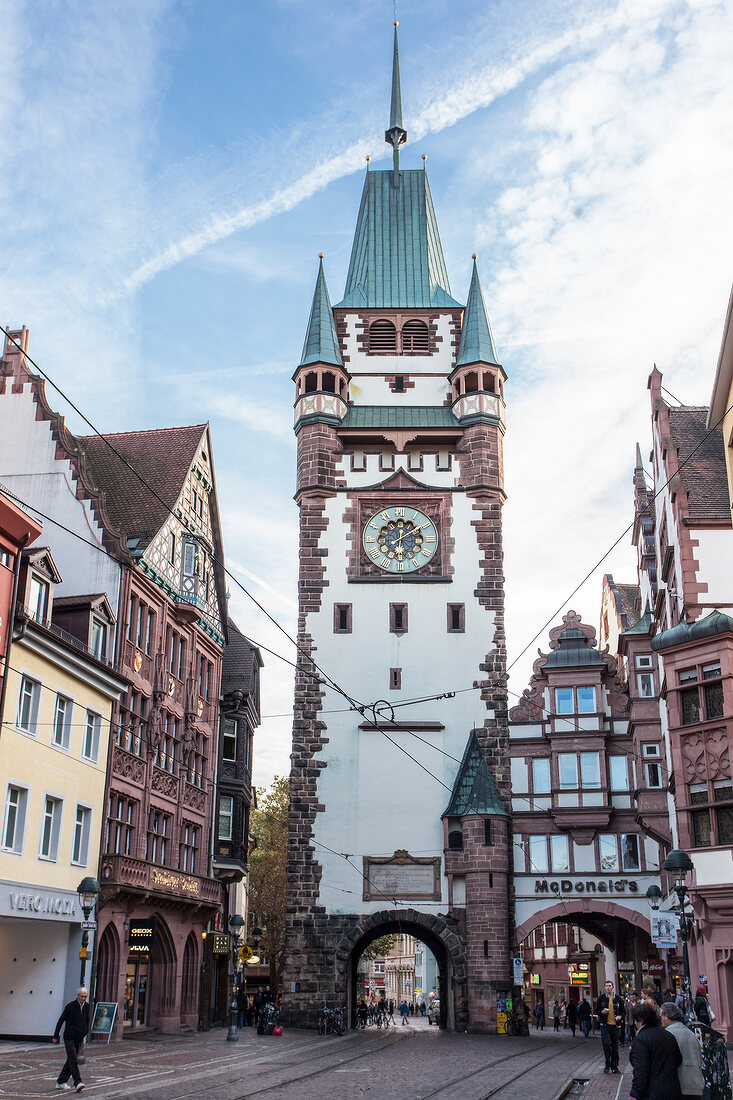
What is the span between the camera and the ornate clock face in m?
40.4

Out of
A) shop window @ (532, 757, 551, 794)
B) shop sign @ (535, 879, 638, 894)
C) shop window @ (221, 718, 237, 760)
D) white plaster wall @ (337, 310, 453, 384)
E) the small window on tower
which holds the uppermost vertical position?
white plaster wall @ (337, 310, 453, 384)

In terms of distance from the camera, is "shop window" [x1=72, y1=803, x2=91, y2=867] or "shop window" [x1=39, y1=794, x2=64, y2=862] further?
"shop window" [x1=72, y1=803, x2=91, y2=867]

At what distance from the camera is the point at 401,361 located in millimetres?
44281

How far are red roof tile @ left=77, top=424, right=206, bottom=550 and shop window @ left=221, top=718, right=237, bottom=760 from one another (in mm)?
8987

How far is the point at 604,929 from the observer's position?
46.7m

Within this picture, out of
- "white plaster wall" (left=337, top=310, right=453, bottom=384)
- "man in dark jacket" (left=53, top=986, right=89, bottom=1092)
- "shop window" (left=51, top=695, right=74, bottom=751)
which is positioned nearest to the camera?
"man in dark jacket" (left=53, top=986, right=89, bottom=1092)

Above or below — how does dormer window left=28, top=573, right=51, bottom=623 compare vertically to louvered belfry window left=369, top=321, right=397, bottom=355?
below

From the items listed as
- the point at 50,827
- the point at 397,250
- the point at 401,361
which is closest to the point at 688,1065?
the point at 50,827

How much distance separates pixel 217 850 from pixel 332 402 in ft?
51.2

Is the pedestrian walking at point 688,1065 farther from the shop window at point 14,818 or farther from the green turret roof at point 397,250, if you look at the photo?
the green turret roof at point 397,250

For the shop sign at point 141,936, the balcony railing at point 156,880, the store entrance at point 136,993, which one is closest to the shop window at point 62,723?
the balcony railing at point 156,880

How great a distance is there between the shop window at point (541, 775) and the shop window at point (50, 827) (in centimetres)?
1772

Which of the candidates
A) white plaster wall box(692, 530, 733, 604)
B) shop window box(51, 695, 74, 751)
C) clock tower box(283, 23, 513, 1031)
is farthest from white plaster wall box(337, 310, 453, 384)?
shop window box(51, 695, 74, 751)

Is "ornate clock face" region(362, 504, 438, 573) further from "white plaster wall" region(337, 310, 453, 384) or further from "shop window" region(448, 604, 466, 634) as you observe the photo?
"white plaster wall" region(337, 310, 453, 384)
